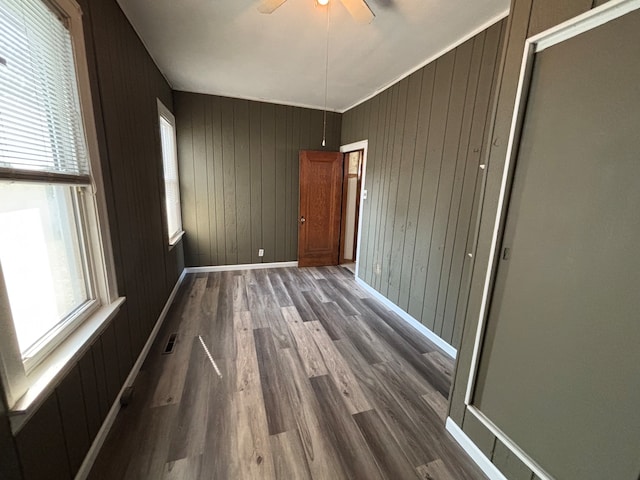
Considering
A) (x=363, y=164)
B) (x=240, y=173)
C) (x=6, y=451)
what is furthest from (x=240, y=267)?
(x=6, y=451)

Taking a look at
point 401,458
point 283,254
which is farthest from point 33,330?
point 283,254

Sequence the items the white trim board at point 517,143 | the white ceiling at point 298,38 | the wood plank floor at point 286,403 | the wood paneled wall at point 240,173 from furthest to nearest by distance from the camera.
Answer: the wood paneled wall at point 240,173 < the white ceiling at point 298,38 < the wood plank floor at point 286,403 < the white trim board at point 517,143

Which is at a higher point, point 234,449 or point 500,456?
point 500,456

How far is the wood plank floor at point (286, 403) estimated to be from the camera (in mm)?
1374

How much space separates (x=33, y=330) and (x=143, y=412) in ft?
2.89

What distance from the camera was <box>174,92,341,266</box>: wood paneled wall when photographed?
12.7 feet

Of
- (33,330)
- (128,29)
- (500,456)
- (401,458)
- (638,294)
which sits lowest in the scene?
(401,458)

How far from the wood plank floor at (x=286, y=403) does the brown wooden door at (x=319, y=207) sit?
1.75 meters

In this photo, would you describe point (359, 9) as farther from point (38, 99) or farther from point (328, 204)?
point (328, 204)

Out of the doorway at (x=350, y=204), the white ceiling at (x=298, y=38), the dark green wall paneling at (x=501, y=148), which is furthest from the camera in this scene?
the doorway at (x=350, y=204)

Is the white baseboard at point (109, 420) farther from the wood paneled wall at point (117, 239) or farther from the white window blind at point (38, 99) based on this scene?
the white window blind at point (38, 99)

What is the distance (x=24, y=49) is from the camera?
1.04 m

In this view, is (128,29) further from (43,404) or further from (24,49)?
(43,404)

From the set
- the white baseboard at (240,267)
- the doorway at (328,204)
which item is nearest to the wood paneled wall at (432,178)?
the doorway at (328,204)
